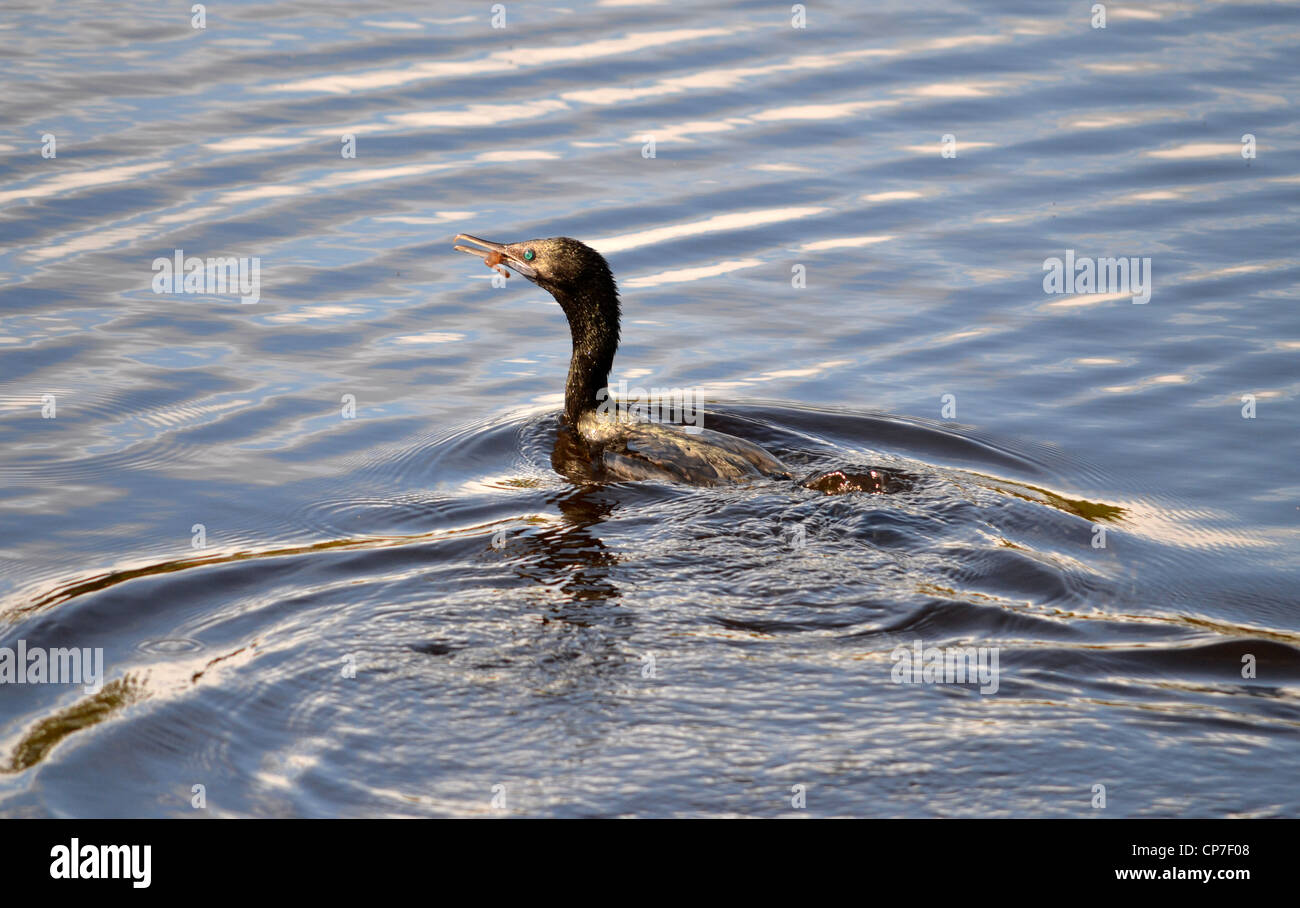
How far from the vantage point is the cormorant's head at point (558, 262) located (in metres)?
9.38

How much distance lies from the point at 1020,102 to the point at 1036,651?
9.18m

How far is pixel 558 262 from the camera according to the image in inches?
370

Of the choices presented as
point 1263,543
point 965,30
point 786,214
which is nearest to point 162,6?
point 786,214

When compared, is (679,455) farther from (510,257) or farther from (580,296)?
(510,257)

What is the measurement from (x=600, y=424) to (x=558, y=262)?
1.08 m

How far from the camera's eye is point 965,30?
15.9 meters

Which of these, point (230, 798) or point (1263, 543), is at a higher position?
point (1263, 543)

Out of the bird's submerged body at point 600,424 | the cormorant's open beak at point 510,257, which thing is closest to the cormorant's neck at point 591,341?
the bird's submerged body at point 600,424

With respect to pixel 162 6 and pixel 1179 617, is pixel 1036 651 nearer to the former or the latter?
pixel 1179 617

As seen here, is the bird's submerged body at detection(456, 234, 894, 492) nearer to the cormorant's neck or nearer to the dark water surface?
the cormorant's neck

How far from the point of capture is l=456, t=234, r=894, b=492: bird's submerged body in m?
8.54

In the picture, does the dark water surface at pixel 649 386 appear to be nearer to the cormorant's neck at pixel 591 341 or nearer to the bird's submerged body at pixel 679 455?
the bird's submerged body at pixel 679 455

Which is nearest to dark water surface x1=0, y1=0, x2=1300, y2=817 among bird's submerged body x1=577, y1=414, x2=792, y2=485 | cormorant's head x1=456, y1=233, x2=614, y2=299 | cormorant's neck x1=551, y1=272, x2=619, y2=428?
bird's submerged body x1=577, y1=414, x2=792, y2=485

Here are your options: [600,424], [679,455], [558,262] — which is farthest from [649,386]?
[679,455]
